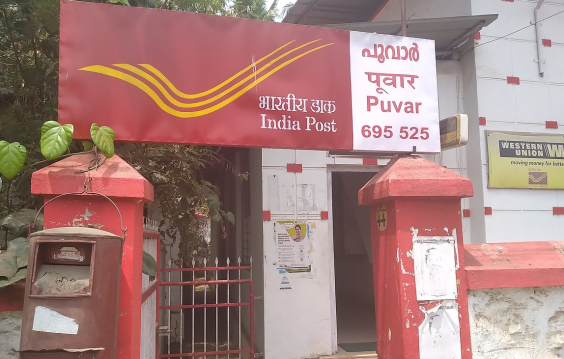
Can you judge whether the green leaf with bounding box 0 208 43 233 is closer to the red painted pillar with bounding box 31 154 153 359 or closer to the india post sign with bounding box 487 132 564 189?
the red painted pillar with bounding box 31 154 153 359

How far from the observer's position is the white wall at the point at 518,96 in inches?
245

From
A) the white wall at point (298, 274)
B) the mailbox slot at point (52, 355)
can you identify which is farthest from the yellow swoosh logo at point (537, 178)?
the mailbox slot at point (52, 355)

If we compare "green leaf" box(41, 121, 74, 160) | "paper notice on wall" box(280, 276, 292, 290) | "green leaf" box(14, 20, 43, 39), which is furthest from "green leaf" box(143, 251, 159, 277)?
"paper notice on wall" box(280, 276, 292, 290)

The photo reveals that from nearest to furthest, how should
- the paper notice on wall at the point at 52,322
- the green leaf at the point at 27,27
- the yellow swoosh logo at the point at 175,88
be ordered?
the paper notice on wall at the point at 52,322, the yellow swoosh logo at the point at 175,88, the green leaf at the point at 27,27

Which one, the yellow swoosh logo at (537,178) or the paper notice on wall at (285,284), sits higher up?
the yellow swoosh logo at (537,178)

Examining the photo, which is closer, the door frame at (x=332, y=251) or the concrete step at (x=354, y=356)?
the concrete step at (x=354, y=356)

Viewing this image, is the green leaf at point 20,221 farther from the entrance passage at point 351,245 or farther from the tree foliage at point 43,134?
the entrance passage at point 351,245

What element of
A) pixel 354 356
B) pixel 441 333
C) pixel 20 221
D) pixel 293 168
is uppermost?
pixel 293 168

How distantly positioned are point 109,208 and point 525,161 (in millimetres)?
5906

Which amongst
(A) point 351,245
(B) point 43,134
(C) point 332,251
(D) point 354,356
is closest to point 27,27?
(B) point 43,134

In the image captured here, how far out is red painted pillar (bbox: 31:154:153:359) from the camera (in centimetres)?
261

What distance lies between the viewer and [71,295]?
2.27 metres

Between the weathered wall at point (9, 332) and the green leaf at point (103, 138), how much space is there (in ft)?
3.74

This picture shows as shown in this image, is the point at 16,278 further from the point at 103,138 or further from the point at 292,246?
the point at 292,246
